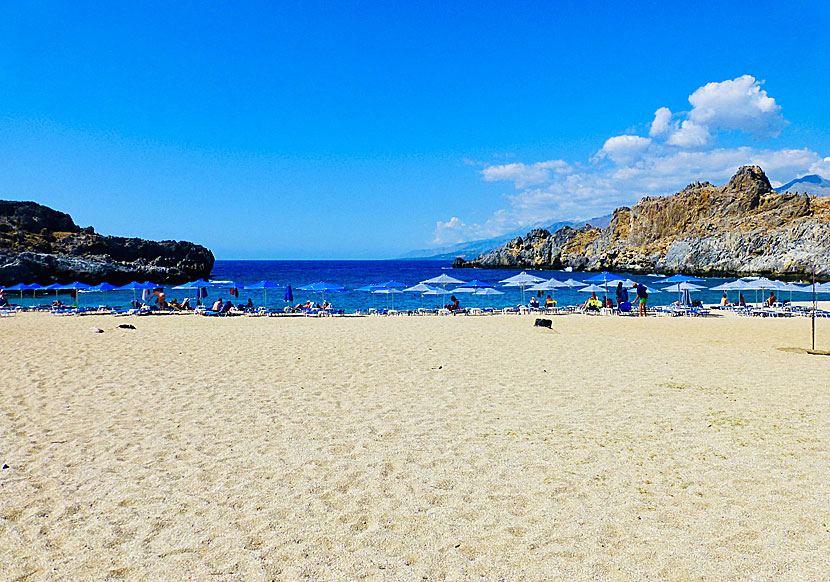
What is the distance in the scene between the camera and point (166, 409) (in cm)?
716

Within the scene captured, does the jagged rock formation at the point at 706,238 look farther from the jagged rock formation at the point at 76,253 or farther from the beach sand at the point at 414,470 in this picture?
the jagged rock formation at the point at 76,253

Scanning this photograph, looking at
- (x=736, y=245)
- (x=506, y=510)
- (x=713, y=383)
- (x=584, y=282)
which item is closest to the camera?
(x=506, y=510)

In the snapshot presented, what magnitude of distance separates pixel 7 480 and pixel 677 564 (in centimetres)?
562

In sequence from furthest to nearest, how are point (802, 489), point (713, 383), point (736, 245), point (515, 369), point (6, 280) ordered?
point (736, 245), point (6, 280), point (515, 369), point (713, 383), point (802, 489)

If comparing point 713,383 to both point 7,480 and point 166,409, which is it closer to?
point 166,409

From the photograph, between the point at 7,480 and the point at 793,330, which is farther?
the point at 793,330

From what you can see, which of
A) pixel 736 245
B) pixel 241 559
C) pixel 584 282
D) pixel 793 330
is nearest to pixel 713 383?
pixel 241 559

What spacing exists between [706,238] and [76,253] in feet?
310

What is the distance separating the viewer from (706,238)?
82500 millimetres

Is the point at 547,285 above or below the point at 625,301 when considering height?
above

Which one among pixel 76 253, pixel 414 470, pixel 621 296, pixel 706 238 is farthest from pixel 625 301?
pixel 76 253

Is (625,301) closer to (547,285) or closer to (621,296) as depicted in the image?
(621,296)

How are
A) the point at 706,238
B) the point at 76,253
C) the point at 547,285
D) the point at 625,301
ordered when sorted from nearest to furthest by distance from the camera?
the point at 625,301
the point at 547,285
the point at 76,253
the point at 706,238

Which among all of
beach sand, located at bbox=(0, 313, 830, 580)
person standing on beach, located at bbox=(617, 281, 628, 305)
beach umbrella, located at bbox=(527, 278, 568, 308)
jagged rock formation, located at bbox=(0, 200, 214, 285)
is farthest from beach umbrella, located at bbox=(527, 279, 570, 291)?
jagged rock formation, located at bbox=(0, 200, 214, 285)
